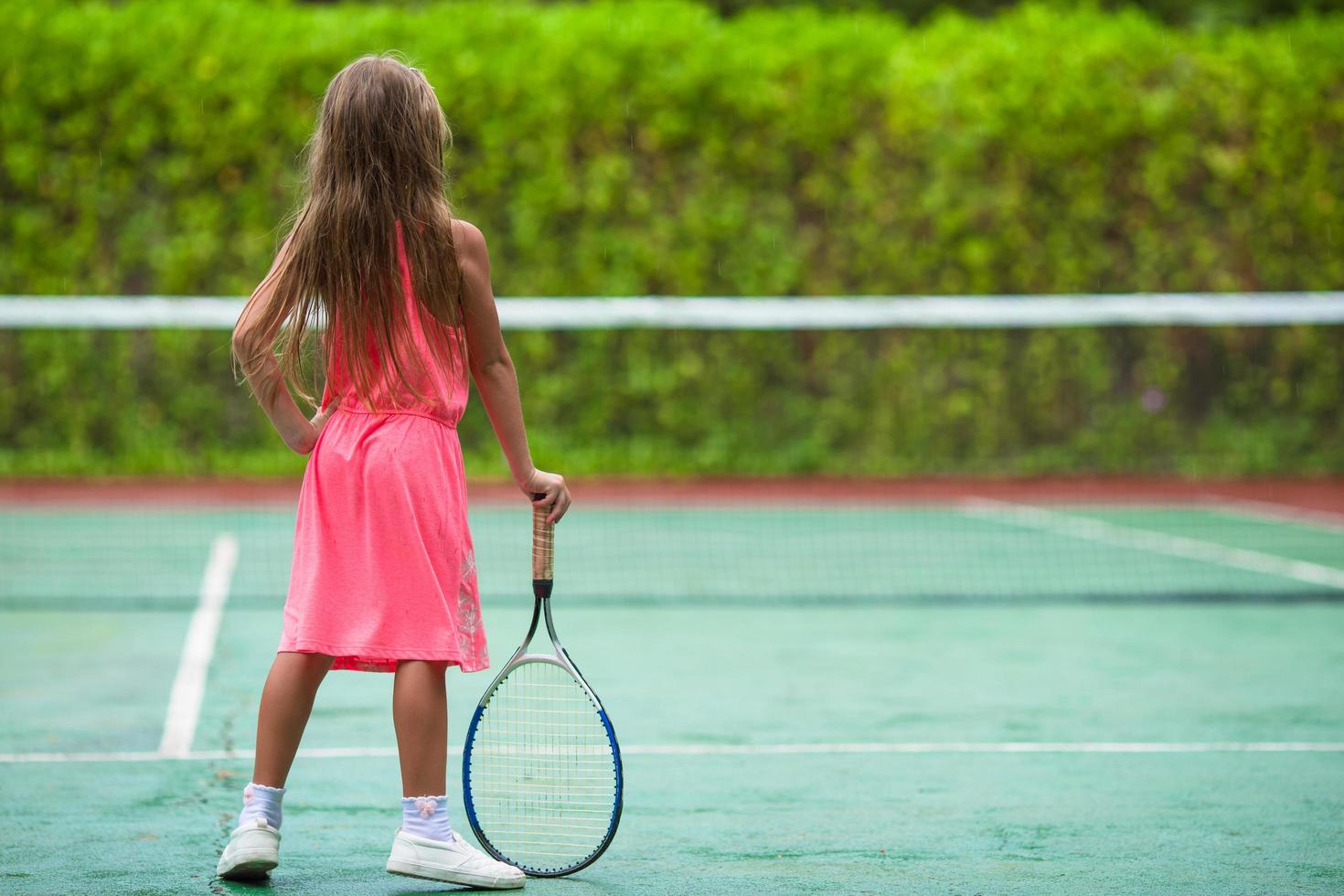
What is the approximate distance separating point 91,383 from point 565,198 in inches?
152

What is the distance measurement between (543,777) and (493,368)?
112 centimetres

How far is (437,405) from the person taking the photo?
10.7ft

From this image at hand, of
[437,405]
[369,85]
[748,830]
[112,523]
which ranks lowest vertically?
[112,523]

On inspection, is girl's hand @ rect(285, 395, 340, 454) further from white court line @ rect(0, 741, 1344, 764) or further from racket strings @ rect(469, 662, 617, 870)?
white court line @ rect(0, 741, 1344, 764)

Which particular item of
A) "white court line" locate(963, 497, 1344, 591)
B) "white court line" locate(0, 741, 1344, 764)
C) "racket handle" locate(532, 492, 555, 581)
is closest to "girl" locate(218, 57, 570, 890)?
"racket handle" locate(532, 492, 555, 581)

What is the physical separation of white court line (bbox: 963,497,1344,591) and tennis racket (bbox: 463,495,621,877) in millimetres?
5249

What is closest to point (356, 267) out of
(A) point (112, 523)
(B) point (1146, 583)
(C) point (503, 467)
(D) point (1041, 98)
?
(B) point (1146, 583)

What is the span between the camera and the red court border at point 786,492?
39.8 ft

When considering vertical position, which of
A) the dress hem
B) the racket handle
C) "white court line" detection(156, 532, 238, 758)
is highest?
the racket handle

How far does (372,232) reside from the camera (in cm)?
319

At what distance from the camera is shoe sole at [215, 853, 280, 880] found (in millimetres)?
3230

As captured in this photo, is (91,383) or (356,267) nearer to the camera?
(356,267)

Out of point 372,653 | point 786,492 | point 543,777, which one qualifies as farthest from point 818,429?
point 372,653

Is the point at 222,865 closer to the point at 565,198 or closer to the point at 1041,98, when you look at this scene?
the point at 565,198
